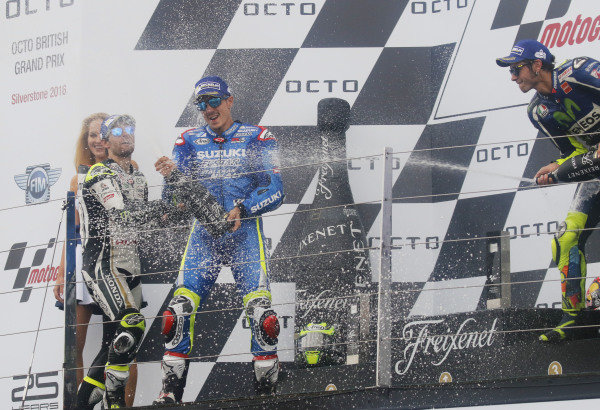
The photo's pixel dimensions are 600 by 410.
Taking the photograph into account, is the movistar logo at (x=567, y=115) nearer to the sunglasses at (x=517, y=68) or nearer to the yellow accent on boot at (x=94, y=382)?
the sunglasses at (x=517, y=68)

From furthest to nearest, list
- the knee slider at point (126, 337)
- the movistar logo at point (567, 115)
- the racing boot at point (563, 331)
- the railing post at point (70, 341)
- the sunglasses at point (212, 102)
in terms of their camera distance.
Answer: the sunglasses at point (212, 102)
the knee slider at point (126, 337)
the movistar logo at point (567, 115)
the railing post at point (70, 341)
the racing boot at point (563, 331)

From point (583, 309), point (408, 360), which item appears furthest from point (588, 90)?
point (408, 360)

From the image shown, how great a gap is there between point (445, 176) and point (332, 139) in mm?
663

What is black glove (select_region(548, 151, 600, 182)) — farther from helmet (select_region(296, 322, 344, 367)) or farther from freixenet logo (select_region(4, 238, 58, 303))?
freixenet logo (select_region(4, 238, 58, 303))

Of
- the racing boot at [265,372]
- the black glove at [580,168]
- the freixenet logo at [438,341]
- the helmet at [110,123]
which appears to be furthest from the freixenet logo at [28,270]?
the black glove at [580,168]

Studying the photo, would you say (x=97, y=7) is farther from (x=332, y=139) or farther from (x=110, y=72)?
(x=332, y=139)

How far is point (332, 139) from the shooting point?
5.10m

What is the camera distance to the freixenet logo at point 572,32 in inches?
183

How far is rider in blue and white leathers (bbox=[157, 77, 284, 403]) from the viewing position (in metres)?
4.02

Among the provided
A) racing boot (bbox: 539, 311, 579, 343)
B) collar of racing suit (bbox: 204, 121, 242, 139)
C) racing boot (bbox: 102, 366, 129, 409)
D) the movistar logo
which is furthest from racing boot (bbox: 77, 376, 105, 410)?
the movistar logo

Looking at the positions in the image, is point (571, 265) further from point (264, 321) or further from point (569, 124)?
point (264, 321)

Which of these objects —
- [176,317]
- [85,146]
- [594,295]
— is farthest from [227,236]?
[594,295]

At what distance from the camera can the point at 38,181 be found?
5.39 m

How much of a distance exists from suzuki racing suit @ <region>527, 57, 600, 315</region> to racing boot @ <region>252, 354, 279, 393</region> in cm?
120
